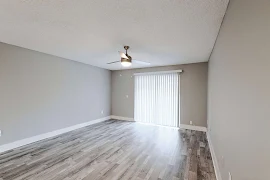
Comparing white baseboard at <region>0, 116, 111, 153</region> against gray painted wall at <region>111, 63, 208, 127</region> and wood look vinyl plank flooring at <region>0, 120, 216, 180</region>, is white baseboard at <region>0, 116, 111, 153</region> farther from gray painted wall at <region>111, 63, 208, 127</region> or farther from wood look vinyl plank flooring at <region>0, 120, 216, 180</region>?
gray painted wall at <region>111, 63, 208, 127</region>

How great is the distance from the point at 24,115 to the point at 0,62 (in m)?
1.31

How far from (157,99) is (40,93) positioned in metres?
3.87

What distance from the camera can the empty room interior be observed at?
1.14m

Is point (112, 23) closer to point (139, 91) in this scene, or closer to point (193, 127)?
point (139, 91)

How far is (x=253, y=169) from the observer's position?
0.93 m

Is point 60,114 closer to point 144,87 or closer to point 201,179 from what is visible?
point 144,87

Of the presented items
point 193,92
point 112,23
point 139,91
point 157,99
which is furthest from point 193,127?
point 112,23

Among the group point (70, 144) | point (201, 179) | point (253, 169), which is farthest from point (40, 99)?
point (253, 169)

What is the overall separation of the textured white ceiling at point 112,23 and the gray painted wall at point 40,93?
1.83ft

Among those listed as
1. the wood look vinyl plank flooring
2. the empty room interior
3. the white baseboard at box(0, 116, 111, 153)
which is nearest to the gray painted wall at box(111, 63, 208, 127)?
the empty room interior

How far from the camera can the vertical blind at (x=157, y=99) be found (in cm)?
530

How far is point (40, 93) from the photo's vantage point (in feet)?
12.7

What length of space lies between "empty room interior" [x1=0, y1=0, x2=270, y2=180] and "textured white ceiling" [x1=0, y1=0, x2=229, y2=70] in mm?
18

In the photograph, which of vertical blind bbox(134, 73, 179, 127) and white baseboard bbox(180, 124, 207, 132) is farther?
vertical blind bbox(134, 73, 179, 127)
